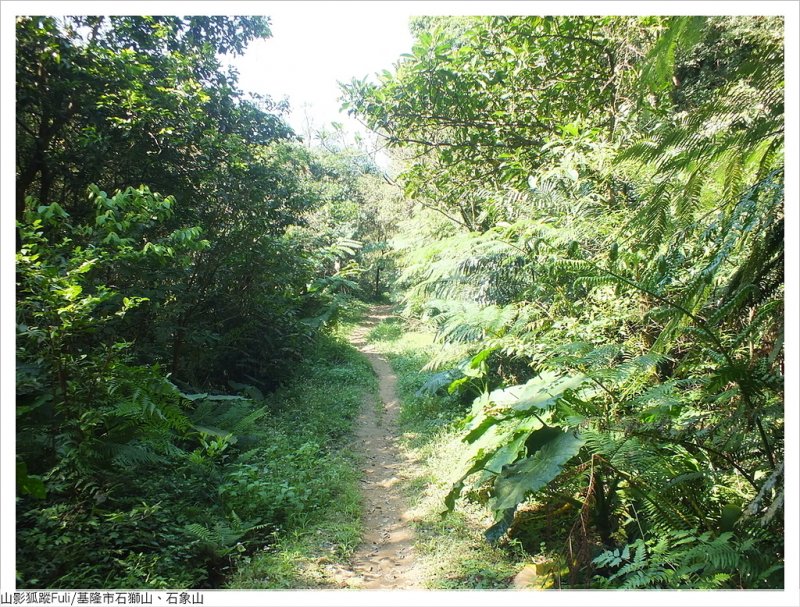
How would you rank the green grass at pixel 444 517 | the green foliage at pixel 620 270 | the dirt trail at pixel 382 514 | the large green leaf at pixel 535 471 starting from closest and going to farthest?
the green foliage at pixel 620 270
the large green leaf at pixel 535 471
the green grass at pixel 444 517
the dirt trail at pixel 382 514

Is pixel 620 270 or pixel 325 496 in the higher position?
pixel 620 270

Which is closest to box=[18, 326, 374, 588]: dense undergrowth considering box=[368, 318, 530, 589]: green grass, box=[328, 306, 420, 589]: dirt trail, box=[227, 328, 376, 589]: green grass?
box=[227, 328, 376, 589]: green grass

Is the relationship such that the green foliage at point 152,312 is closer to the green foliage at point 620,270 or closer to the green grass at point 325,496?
the green grass at point 325,496

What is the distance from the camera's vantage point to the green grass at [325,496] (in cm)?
288

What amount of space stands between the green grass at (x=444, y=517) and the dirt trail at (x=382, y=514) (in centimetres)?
12

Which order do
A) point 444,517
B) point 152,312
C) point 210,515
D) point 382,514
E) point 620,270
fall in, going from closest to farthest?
point 620,270 → point 444,517 → point 210,515 → point 382,514 → point 152,312

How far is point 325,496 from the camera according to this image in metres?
4.06

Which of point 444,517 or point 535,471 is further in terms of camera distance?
point 444,517

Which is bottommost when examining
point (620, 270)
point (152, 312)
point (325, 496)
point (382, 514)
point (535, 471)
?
point (382, 514)

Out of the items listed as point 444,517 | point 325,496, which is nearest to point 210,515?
point 325,496

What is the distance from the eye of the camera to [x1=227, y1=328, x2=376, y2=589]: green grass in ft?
9.46

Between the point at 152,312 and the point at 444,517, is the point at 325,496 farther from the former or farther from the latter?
the point at 152,312

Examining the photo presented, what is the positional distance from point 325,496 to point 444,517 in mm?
1278

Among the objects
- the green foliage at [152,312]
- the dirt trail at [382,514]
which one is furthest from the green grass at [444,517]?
the green foliage at [152,312]
